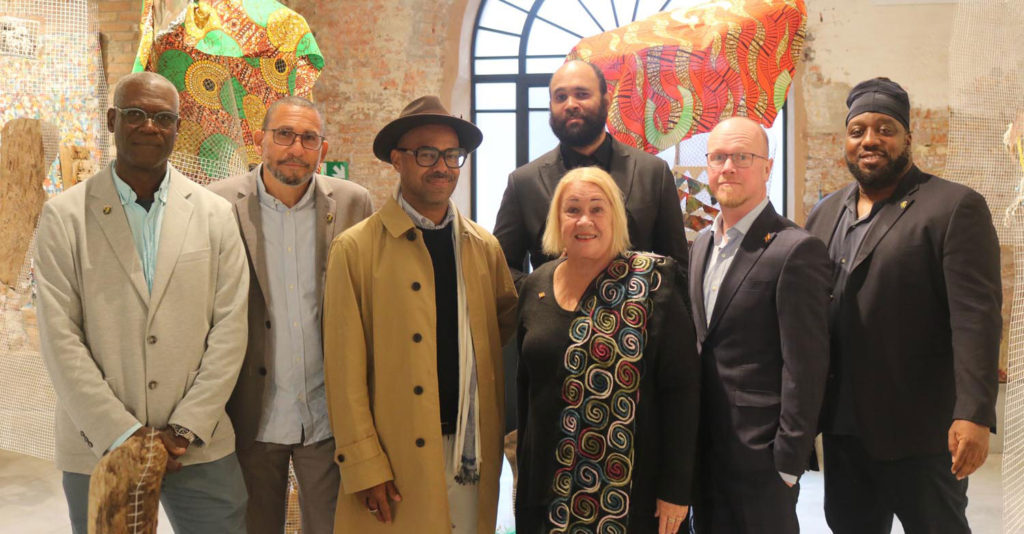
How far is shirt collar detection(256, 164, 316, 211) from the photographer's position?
8.59 ft

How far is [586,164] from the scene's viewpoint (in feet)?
9.36

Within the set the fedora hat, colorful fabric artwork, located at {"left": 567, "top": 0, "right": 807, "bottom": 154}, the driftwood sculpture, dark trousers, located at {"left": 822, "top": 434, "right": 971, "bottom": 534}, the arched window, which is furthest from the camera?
the arched window

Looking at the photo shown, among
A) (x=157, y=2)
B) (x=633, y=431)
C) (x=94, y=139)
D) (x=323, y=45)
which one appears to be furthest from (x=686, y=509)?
(x=323, y=45)

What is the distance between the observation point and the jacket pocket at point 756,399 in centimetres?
227

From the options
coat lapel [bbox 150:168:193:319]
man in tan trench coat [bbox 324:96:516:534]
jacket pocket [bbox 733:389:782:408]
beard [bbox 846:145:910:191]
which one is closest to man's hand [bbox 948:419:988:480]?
jacket pocket [bbox 733:389:782:408]

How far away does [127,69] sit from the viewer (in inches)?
185

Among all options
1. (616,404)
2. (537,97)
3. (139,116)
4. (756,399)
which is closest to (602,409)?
(616,404)

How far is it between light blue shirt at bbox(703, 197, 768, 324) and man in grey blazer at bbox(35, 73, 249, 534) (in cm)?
140

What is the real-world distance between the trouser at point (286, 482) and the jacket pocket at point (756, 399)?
1.25 metres

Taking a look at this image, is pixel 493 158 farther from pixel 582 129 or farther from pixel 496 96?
pixel 582 129

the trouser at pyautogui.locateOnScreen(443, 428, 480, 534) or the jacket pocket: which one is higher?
the jacket pocket

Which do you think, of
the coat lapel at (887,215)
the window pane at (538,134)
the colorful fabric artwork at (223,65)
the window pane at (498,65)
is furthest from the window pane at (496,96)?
the coat lapel at (887,215)

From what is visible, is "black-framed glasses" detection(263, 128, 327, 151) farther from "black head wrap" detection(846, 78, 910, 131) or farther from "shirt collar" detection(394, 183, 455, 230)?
"black head wrap" detection(846, 78, 910, 131)

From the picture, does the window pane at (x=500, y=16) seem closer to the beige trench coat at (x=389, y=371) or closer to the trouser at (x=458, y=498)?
the beige trench coat at (x=389, y=371)
